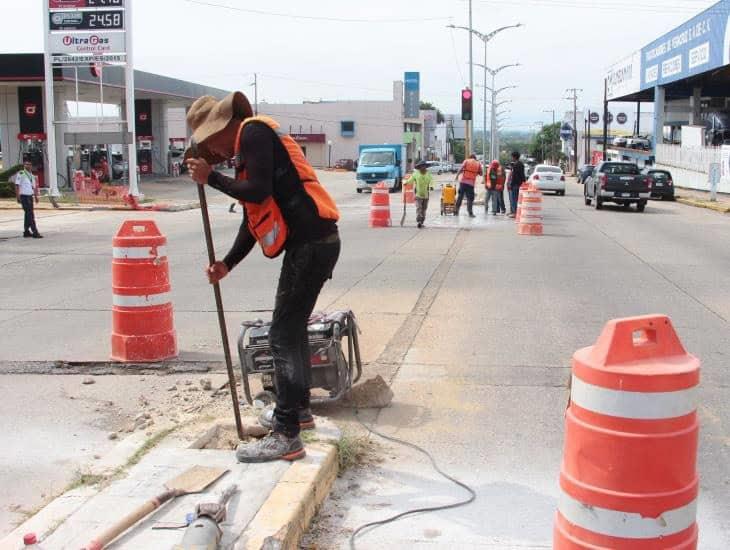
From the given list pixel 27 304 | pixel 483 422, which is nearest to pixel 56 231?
pixel 27 304

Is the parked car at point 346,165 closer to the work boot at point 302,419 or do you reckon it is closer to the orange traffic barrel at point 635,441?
the work boot at point 302,419

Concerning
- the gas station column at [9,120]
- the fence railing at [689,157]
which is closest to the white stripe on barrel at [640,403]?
the gas station column at [9,120]

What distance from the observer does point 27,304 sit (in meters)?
10.2

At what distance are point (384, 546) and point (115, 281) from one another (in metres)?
4.11

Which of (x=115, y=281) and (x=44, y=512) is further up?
(x=115, y=281)

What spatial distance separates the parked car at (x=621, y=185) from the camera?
28172 millimetres

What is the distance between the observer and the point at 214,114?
4254 mm

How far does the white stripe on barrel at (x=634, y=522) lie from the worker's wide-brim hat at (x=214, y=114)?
256 centimetres

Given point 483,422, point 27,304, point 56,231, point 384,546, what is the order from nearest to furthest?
Result: point 384,546
point 483,422
point 27,304
point 56,231

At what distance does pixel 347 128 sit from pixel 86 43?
6444 cm

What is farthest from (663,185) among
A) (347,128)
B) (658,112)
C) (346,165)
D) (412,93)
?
(412,93)

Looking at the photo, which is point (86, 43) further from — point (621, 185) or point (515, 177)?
point (621, 185)

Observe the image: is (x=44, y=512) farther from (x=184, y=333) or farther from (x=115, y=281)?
(x=184, y=333)

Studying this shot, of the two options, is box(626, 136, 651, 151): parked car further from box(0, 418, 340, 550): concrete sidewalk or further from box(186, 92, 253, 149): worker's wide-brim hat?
box(0, 418, 340, 550): concrete sidewalk
